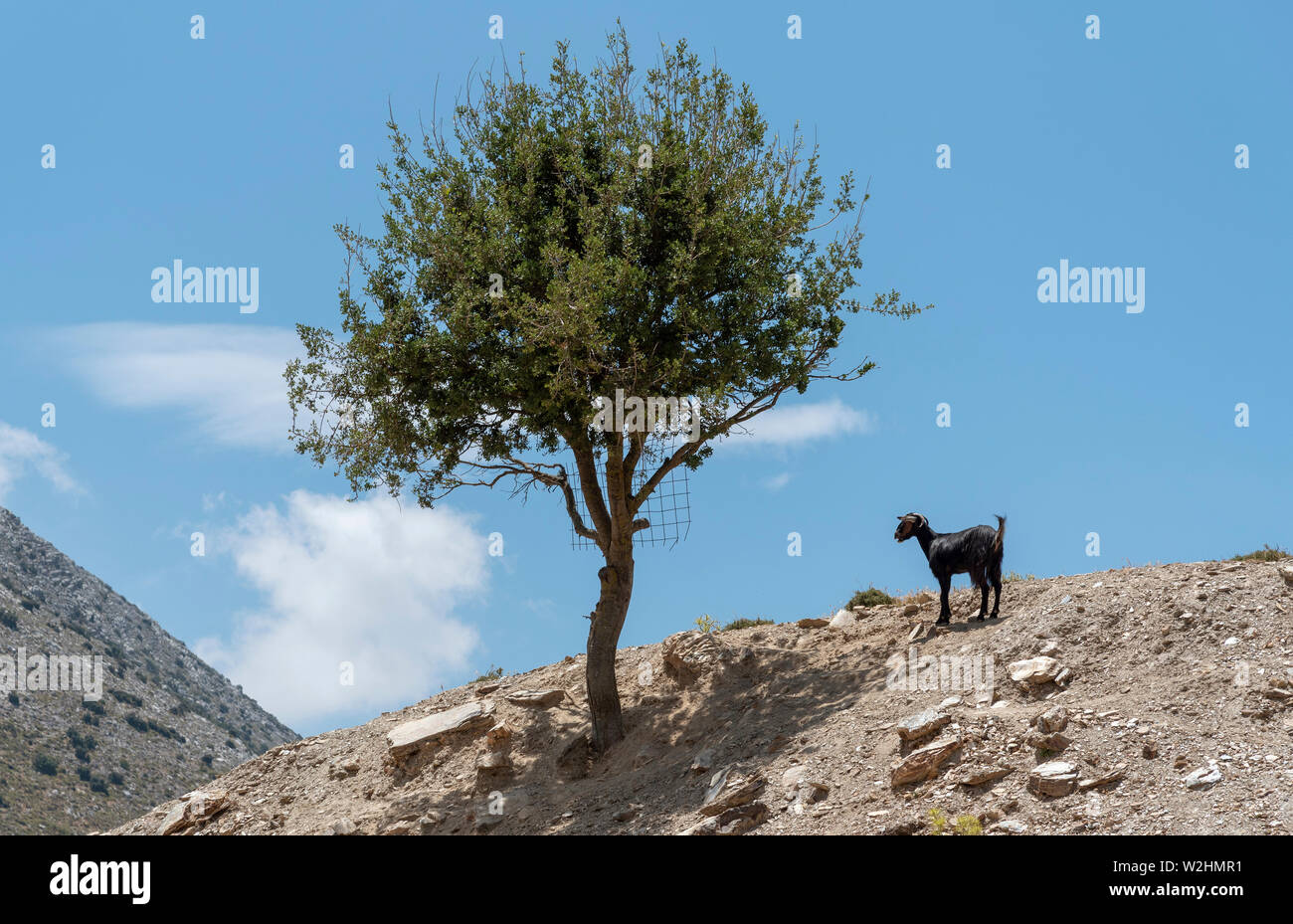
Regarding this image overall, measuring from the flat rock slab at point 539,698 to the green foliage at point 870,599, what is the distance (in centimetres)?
744

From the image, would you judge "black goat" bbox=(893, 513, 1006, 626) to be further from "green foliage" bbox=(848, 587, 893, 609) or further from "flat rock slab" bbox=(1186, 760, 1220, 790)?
"flat rock slab" bbox=(1186, 760, 1220, 790)

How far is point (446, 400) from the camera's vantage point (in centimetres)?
2119

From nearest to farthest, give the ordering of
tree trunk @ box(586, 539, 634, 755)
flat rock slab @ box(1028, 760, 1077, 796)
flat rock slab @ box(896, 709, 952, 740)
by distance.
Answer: flat rock slab @ box(1028, 760, 1077, 796), flat rock slab @ box(896, 709, 952, 740), tree trunk @ box(586, 539, 634, 755)

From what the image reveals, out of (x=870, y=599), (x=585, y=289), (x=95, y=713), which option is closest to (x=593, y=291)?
(x=585, y=289)

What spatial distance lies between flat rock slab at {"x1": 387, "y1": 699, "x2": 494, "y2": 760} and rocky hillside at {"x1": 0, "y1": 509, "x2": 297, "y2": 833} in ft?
168

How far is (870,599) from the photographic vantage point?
2523cm

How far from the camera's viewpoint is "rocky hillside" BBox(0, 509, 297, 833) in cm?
7831

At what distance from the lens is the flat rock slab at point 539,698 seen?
928 inches

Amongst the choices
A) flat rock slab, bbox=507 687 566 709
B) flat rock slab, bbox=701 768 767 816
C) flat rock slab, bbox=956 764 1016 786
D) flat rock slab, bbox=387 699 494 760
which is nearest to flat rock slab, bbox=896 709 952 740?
flat rock slab, bbox=956 764 1016 786

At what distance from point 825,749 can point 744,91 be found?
44.6 feet

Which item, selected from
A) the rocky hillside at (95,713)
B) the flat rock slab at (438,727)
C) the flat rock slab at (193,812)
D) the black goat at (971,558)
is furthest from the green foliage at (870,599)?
the rocky hillside at (95,713)

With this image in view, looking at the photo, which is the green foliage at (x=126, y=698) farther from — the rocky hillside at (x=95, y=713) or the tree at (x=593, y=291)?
the tree at (x=593, y=291)
